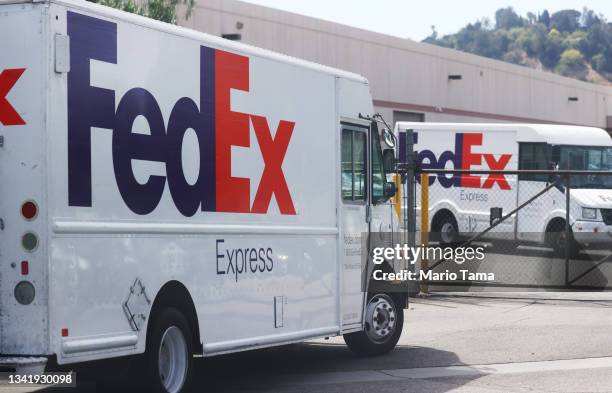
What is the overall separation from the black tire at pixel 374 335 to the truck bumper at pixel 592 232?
42.7ft

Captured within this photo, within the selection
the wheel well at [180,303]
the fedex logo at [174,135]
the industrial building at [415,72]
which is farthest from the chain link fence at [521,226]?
the wheel well at [180,303]

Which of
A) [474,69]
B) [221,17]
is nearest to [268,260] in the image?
[221,17]

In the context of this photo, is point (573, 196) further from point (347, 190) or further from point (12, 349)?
point (12, 349)

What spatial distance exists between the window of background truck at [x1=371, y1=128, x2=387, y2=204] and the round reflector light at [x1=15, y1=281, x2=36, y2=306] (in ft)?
17.4

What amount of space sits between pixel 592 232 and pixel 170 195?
1716cm

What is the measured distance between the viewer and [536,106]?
5444cm

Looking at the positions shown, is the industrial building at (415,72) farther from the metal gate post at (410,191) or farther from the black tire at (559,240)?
the metal gate post at (410,191)

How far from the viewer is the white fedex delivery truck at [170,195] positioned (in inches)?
318

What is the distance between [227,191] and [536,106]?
151ft

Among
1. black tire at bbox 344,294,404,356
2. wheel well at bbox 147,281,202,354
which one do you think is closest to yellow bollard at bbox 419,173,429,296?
black tire at bbox 344,294,404,356

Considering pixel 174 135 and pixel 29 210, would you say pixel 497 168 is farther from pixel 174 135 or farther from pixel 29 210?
pixel 29 210

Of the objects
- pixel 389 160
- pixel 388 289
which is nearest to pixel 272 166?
pixel 389 160

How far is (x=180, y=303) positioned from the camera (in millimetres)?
9406

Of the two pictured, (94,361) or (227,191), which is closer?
(94,361)
